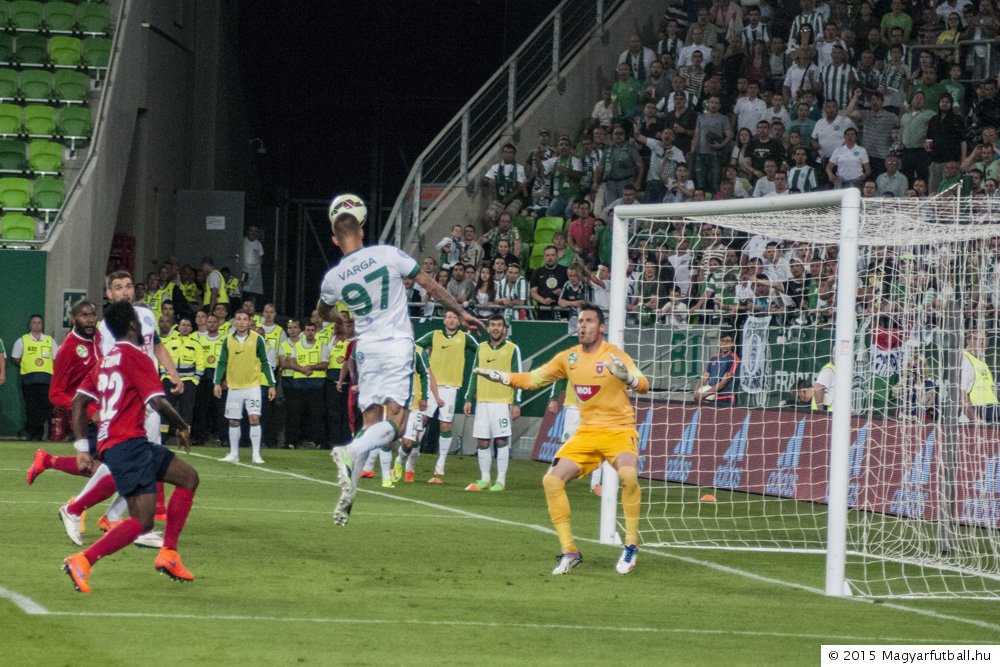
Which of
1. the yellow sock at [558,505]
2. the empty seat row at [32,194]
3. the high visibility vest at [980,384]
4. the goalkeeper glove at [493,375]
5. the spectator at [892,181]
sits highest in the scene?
the spectator at [892,181]

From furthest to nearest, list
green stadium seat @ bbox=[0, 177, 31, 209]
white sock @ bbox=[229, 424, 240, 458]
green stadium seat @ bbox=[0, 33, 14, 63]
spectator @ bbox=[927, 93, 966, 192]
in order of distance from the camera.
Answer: green stadium seat @ bbox=[0, 33, 14, 63] < green stadium seat @ bbox=[0, 177, 31, 209] < spectator @ bbox=[927, 93, 966, 192] < white sock @ bbox=[229, 424, 240, 458]

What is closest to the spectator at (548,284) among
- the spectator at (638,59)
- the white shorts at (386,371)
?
the spectator at (638,59)

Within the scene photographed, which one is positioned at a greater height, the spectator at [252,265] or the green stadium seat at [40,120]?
the green stadium seat at [40,120]

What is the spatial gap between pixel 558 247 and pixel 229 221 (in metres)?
9.21

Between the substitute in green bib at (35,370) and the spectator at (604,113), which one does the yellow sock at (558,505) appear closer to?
the substitute in green bib at (35,370)

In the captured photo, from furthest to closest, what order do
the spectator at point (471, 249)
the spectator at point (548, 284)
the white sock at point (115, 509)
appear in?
1. the spectator at point (471, 249)
2. the spectator at point (548, 284)
3. the white sock at point (115, 509)

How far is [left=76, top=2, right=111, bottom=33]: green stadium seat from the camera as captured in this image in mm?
27922

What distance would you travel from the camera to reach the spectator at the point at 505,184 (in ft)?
84.6

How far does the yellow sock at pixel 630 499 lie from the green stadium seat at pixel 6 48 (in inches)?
796

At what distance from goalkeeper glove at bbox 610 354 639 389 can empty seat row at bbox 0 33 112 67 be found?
1933 cm

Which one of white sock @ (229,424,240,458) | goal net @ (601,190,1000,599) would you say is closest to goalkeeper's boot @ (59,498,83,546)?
goal net @ (601,190,1000,599)

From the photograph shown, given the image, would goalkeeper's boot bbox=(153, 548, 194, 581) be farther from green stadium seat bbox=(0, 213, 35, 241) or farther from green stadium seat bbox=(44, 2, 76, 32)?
green stadium seat bbox=(44, 2, 76, 32)

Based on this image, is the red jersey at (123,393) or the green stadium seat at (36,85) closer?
the red jersey at (123,393)

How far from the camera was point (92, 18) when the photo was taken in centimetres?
2794
